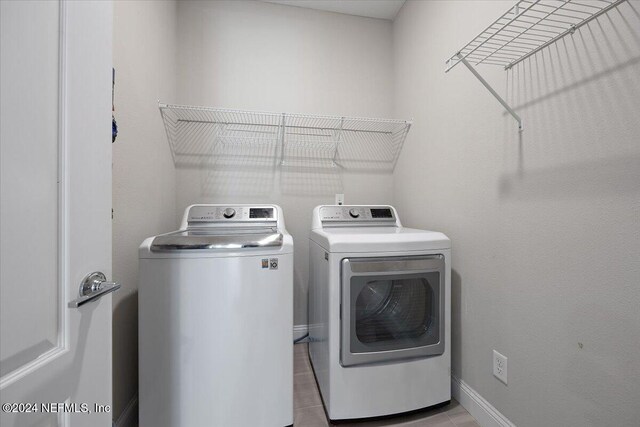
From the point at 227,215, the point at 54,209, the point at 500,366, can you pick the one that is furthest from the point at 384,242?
the point at 54,209

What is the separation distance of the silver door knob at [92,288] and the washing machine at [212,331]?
49 cm

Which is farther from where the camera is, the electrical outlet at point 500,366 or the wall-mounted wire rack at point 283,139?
the wall-mounted wire rack at point 283,139

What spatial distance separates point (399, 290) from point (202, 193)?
158 cm

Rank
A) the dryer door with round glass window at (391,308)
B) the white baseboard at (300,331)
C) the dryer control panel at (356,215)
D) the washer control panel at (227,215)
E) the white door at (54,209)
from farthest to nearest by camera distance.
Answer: the white baseboard at (300,331)
the dryer control panel at (356,215)
the washer control panel at (227,215)
the dryer door with round glass window at (391,308)
the white door at (54,209)

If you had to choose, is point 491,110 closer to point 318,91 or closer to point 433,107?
point 433,107

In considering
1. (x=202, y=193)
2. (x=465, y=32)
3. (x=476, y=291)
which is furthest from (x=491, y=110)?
(x=202, y=193)

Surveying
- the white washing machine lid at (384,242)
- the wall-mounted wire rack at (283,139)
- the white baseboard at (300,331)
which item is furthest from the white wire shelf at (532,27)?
the white baseboard at (300,331)

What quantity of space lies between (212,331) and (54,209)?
83 centimetres

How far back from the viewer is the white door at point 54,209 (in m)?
0.47

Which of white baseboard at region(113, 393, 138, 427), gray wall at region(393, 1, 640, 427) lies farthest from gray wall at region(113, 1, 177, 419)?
gray wall at region(393, 1, 640, 427)

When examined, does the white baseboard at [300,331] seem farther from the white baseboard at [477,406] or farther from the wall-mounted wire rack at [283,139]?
the wall-mounted wire rack at [283,139]

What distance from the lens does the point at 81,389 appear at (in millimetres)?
613

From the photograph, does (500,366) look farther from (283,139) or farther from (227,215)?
(283,139)

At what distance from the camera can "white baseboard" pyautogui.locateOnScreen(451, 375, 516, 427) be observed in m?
1.25
